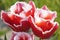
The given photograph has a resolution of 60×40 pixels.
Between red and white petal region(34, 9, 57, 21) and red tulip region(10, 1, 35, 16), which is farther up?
red tulip region(10, 1, 35, 16)

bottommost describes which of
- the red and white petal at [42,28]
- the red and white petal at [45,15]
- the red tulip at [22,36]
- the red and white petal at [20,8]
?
the red tulip at [22,36]

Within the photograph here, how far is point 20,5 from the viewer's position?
788 millimetres

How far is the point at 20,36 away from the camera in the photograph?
734 mm

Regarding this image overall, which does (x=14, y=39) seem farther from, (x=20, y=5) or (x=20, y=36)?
(x=20, y=5)

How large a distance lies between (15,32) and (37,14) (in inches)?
3.5

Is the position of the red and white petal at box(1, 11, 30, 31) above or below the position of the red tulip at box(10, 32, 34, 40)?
above

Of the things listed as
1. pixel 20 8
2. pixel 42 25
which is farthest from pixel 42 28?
pixel 20 8

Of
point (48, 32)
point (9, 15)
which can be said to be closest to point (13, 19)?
point (9, 15)

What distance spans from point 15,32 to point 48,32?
4.1 inches

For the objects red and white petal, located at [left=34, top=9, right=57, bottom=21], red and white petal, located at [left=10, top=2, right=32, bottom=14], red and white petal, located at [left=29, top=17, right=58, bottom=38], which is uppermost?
red and white petal, located at [left=10, top=2, right=32, bottom=14]

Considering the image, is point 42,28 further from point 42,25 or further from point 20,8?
point 20,8

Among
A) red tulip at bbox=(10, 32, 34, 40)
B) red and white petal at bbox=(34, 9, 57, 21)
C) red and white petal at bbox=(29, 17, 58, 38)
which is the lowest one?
red tulip at bbox=(10, 32, 34, 40)

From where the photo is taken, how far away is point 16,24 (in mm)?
740

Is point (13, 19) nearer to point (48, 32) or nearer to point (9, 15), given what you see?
point (9, 15)
